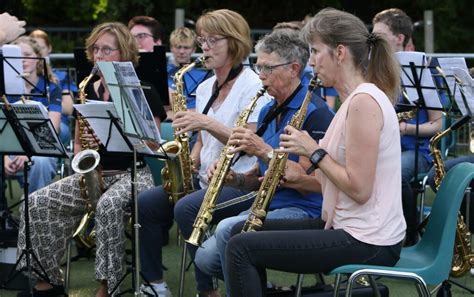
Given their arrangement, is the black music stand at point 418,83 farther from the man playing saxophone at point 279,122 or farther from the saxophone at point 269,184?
the saxophone at point 269,184

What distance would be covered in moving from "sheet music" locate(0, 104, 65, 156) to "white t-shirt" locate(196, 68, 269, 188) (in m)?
0.80

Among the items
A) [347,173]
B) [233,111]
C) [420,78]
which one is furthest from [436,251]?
[420,78]

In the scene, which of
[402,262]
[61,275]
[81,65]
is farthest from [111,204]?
[402,262]

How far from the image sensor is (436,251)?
4.28m

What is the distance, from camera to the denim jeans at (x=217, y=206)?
5.22 m

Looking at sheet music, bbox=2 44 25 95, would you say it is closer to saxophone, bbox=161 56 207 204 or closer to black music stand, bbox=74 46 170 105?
black music stand, bbox=74 46 170 105

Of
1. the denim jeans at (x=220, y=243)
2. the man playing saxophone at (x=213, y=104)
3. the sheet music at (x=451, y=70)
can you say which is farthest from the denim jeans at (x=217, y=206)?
the sheet music at (x=451, y=70)

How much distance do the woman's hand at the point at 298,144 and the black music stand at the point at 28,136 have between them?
1.76 meters

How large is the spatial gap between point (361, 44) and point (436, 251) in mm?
935

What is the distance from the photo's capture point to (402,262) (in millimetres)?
4289

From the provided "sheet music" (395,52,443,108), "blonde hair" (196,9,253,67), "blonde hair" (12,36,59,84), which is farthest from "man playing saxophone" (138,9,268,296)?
"blonde hair" (12,36,59,84)

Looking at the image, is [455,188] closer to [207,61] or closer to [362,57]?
[362,57]

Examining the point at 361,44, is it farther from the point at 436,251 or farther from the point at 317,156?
the point at 436,251

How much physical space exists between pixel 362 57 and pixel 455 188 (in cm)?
67
